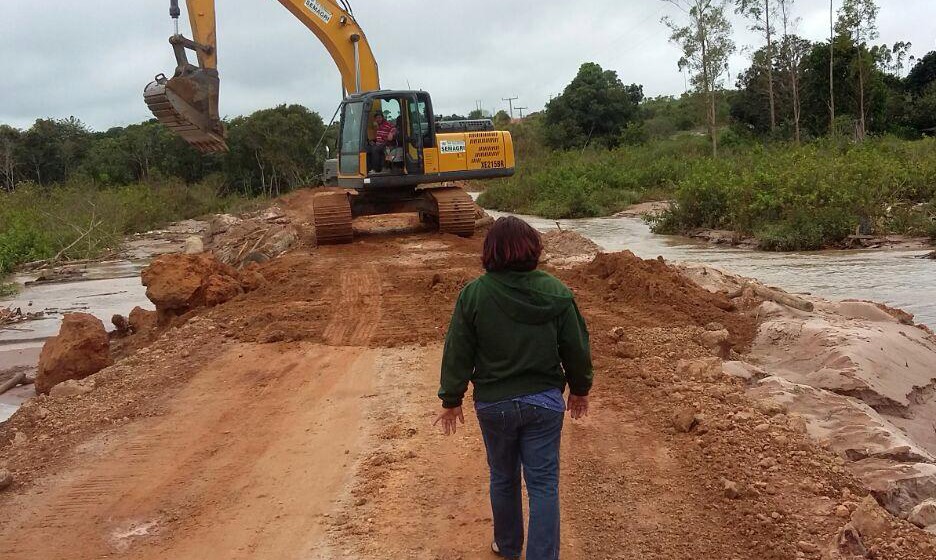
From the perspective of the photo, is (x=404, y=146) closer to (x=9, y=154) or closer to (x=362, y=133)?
(x=362, y=133)

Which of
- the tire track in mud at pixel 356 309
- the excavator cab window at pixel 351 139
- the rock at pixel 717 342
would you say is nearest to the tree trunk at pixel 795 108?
the excavator cab window at pixel 351 139

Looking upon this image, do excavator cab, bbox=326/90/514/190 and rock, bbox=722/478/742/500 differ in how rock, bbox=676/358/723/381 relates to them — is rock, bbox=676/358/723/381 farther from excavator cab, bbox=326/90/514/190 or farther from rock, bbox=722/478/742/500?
excavator cab, bbox=326/90/514/190

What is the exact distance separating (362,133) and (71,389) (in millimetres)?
8148

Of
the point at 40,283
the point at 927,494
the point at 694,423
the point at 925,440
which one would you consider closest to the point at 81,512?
the point at 694,423

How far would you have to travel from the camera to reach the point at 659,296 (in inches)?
353

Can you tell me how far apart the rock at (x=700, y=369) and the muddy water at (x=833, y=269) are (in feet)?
15.9

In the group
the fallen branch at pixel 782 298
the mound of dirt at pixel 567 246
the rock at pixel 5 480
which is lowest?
the rock at pixel 5 480

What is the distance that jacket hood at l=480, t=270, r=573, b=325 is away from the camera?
361cm

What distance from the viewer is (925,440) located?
598 centimetres

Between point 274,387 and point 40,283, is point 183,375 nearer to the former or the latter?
point 274,387

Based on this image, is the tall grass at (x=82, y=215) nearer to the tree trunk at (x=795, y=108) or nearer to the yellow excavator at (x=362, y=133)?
the yellow excavator at (x=362, y=133)

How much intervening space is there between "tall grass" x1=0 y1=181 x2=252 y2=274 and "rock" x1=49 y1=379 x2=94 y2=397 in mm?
14488

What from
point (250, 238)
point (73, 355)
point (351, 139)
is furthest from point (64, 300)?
point (73, 355)

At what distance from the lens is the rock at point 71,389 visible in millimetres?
7355
